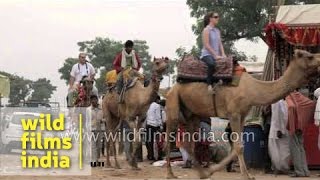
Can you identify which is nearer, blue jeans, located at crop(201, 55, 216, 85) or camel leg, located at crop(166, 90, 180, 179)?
blue jeans, located at crop(201, 55, 216, 85)

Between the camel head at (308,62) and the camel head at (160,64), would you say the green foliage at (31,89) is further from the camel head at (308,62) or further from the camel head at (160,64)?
the camel head at (308,62)

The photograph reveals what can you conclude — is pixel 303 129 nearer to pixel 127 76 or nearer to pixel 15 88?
pixel 127 76

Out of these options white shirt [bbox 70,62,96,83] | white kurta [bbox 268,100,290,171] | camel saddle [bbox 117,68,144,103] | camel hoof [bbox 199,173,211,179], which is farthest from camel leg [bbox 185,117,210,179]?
white shirt [bbox 70,62,96,83]

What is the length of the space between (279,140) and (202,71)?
103 inches

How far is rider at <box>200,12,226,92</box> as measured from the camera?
424 inches

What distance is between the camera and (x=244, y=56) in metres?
41.5

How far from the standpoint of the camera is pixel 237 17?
122 feet

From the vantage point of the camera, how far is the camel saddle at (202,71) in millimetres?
10602

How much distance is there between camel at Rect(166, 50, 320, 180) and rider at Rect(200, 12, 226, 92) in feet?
1.16

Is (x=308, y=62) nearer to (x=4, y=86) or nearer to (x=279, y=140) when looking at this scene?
(x=279, y=140)

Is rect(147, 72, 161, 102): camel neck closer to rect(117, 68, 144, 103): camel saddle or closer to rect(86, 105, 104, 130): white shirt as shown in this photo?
rect(117, 68, 144, 103): camel saddle

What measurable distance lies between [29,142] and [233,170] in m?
4.63

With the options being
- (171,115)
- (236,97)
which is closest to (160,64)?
(171,115)

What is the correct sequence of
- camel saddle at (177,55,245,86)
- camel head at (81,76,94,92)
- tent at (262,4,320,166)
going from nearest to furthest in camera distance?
camel saddle at (177,55,245,86) → tent at (262,4,320,166) → camel head at (81,76,94,92)
